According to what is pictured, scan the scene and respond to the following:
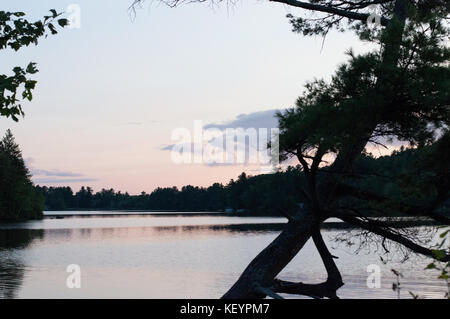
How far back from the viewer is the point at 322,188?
791cm

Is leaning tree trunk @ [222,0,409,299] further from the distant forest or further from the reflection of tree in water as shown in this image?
the reflection of tree in water

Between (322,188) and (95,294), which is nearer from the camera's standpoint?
(322,188)

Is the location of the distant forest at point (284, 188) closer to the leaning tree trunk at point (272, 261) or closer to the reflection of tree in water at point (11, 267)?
the leaning tree trunk at point (272, 261)

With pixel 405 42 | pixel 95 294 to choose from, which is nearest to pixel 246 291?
pixel 405 42

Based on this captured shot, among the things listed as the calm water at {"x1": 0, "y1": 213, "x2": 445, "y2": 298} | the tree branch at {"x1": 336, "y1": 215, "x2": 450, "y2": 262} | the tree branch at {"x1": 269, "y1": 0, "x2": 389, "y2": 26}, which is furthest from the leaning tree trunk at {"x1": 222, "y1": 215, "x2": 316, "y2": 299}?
the calm water at {"x1": 0, "y1": 213, "x2": 445, "y2": 298}

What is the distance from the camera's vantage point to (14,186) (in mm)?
82125

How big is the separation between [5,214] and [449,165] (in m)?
87.5

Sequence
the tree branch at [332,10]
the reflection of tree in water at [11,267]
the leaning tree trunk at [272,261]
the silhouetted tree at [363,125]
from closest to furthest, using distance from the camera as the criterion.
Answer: the silhouetted tree at [363,125] < the leaning tree trunk at [272,261] < the tree branch at [332,10] < the reflection of tree in water at [11,267]

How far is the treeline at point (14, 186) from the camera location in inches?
3196

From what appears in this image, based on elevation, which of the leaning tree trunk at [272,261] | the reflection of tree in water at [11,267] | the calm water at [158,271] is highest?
the leaning tree trunk at [272,261]

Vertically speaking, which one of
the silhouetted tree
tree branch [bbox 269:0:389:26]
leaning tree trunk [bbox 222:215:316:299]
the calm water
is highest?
tree branch [bbox 269:0:389:26]

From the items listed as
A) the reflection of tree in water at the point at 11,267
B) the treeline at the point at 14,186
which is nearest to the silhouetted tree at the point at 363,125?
the reflection of tree in water at the point at 11,267

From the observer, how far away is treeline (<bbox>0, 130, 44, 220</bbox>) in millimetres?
81188
